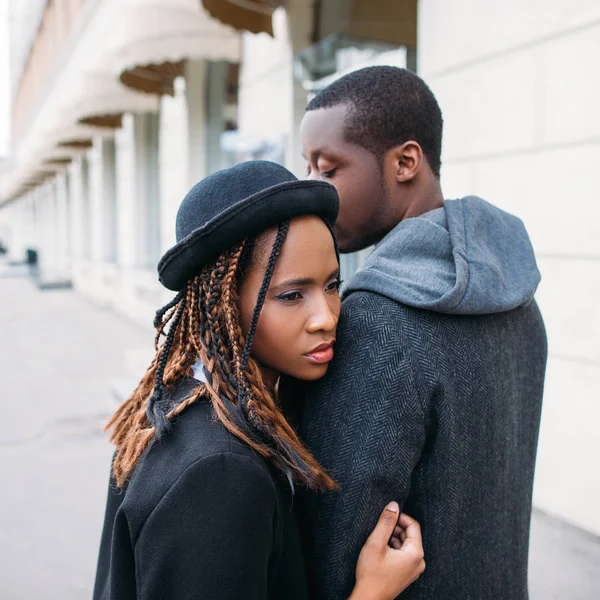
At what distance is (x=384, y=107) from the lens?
4.26ft

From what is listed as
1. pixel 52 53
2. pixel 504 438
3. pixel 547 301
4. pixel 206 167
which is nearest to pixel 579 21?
pixel 547 301

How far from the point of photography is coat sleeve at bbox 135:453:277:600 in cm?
91

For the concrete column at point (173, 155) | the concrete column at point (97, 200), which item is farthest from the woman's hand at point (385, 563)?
the concrete column at point (97, 200)

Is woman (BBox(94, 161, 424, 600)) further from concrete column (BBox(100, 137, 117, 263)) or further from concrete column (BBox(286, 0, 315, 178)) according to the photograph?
concrete column (BBox(100, 137, 117, 263))

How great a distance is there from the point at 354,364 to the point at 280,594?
40cm

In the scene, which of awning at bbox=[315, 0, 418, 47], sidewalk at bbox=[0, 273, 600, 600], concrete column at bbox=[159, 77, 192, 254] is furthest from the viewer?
concrete column at bbox=[159, 77, 192, 254]

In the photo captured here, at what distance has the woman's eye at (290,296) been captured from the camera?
3.63ft

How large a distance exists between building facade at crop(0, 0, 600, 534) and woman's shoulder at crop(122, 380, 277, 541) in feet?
8.84

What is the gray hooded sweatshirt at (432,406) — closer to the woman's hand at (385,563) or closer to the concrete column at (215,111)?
the woman's hand at (385,563)

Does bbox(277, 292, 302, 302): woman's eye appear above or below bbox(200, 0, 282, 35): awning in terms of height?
below

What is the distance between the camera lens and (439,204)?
1436 mm

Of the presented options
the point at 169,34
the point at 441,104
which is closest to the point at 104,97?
the point at 169,34

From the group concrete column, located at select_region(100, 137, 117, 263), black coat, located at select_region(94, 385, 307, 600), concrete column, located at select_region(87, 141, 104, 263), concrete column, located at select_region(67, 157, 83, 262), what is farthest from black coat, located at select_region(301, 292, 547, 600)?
concrete column, located at select_region(67, 157, 83, 262)

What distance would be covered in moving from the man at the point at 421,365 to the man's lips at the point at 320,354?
1.3 inches
